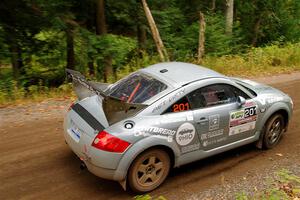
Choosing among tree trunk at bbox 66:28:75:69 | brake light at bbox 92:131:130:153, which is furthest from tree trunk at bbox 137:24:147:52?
brake light at bbox 92:131:130:153

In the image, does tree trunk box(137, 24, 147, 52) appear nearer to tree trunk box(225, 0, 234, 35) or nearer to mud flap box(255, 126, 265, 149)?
tree trunk box(225, 0, 234, 35)

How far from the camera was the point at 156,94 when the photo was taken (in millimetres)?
5930

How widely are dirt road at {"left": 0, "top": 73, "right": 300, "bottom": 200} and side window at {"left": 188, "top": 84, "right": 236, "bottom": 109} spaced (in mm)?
1192

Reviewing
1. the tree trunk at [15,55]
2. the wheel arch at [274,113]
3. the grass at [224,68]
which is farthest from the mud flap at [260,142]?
the tree trunk at [15,55]

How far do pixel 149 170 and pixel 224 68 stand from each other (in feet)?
29.4

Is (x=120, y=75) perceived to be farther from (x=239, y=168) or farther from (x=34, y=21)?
(x=239, y=168)

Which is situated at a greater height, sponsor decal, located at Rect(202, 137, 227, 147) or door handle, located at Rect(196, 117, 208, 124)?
door handle, located at Rect(196, 117, 208, 124)

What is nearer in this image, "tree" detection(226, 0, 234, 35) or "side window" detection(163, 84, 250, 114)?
"side window" detection(163, 84, 250, 114)

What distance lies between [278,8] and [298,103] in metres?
17.2

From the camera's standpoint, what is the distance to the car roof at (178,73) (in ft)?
20.1

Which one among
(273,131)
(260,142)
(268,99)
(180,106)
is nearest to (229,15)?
(273,131)

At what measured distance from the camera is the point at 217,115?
6219mm

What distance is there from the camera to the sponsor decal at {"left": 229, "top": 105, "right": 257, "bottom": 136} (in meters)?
6.46

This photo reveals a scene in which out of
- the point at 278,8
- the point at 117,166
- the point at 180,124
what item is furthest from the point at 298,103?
the point at 278,8
